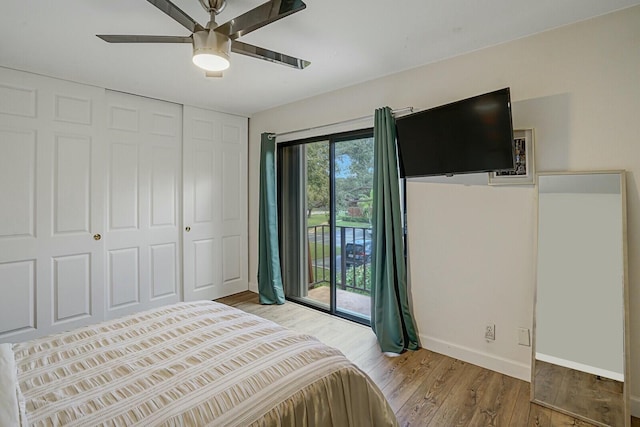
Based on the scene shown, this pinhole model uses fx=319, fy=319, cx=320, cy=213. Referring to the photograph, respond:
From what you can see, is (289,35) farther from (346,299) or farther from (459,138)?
(346,299)

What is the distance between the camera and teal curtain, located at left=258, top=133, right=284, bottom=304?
3.76 metres

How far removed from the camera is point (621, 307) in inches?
71.1

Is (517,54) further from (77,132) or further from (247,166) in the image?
(77,132)

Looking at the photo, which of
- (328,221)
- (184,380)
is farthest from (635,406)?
(328,221)

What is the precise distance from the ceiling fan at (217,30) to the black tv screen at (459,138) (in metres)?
1.24

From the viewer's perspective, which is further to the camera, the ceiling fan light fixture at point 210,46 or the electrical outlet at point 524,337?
the electrical outlet at point 524,337

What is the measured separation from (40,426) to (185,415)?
16.5 inches

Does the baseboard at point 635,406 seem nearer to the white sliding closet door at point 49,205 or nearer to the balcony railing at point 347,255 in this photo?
the balcony railing at point 347,255

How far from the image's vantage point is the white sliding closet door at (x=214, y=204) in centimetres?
362

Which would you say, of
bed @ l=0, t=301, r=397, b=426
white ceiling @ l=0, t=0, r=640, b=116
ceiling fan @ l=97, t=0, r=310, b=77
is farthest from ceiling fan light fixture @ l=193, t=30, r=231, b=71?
bed @ l=0, t=301, r=397, b=426

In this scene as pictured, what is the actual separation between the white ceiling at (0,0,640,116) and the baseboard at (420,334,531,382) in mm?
2239

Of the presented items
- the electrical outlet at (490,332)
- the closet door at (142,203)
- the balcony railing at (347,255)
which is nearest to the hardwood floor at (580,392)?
the electrical outlet at (490,332)

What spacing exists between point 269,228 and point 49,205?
2.02 metres

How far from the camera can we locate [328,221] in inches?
136
